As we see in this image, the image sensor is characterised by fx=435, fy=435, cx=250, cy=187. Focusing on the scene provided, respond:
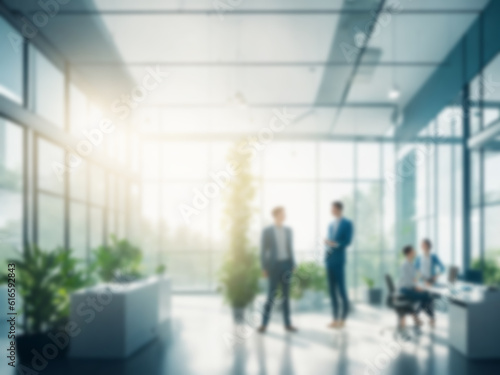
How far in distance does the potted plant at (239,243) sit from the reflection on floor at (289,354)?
0.46 metres

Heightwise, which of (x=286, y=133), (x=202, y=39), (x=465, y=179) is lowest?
(x=465, y=179)

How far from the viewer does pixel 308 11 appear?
5.87m

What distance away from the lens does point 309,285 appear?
8.87m

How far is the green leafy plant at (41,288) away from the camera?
4.89 meters

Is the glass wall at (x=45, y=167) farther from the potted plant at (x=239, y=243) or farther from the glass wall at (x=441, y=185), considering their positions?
the glass wall at (x=441, y=185)

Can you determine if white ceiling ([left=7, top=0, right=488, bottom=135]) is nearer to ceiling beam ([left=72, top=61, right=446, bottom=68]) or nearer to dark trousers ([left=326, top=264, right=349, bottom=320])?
ceiling beam ([left=72, top=61, right=446, bottom=68])

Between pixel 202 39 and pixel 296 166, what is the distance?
5.51 meters

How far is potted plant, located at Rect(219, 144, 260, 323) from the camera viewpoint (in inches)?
278

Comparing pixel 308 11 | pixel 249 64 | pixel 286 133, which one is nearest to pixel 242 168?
pixel 249 64

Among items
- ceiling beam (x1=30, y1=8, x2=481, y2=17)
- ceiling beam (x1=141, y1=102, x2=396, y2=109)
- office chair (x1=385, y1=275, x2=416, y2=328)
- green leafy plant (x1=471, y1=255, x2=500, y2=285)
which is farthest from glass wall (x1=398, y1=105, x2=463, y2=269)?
ceiling beam (x1=30, y1=8, x2=481, y2=17)

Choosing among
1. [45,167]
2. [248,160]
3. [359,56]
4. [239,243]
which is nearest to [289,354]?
[239,243]

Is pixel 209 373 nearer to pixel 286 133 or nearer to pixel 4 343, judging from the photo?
pixel 4 343

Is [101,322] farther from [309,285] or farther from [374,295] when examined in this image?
[374,295]

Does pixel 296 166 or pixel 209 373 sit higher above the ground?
pixel 296 166
